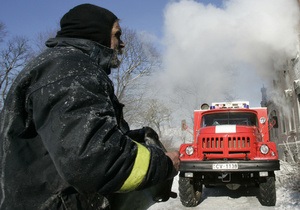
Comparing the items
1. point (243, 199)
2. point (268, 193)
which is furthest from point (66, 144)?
point (243, 199)

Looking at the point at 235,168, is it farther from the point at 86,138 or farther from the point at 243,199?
the point at 86,138

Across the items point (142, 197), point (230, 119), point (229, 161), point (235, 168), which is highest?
point (230, 119)

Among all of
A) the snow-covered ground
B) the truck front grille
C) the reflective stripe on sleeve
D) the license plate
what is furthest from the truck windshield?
the reflective stripe on sleeve

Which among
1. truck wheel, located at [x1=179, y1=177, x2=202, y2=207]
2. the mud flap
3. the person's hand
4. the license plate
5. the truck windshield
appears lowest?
the mud flap

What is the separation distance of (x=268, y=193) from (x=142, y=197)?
6.00 metres

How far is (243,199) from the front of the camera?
772 cm

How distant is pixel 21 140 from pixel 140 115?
2763 centimetres

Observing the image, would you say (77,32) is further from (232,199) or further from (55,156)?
(232,199)

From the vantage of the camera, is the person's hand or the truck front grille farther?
the truck front grille

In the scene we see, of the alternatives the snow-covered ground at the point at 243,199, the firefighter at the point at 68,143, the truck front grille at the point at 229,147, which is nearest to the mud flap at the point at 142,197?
the firefighter at the point at 68,143

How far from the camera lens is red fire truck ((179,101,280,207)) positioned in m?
6.59

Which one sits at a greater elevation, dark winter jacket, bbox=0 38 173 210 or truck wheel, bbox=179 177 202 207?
truck wheel, bbox=179 177 202 207

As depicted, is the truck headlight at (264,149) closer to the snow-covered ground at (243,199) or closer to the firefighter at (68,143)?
the snow-covered ground at (243,199)

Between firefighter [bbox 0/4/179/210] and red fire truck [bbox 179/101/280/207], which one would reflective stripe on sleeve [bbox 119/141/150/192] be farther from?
red fire truck [bbox 179/101/280/207]
